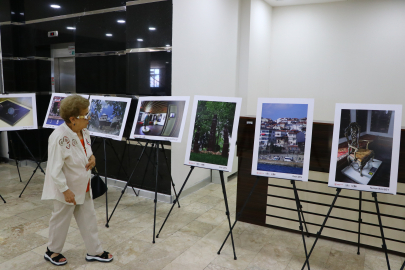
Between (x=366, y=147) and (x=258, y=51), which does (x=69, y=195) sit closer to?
(x=366, y=147)

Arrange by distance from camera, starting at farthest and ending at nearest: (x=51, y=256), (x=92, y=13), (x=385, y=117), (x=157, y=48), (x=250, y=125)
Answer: (x=92, y=13)
(x=157, y=48)
(x=250, y=125)
(x=51, y=256)
(x=385, y=117)

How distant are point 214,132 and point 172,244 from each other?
126 centimetres

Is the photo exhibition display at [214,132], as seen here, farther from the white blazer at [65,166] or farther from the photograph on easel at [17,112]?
the photograph on easel at [17,112]

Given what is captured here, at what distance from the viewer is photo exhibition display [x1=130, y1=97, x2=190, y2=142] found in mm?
3553

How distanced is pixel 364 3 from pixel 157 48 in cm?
372

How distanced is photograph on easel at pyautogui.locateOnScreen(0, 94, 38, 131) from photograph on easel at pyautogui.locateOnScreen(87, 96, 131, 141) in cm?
139

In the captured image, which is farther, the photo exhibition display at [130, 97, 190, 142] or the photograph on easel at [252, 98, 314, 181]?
the photo exhibition display at [130, 97, 190, 142]

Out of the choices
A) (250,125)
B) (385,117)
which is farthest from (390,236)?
(250,125)

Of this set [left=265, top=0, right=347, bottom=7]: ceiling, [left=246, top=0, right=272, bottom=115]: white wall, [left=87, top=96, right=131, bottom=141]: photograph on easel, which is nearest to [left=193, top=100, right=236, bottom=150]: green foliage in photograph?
[left=87, top=96, right=131, bottom=141]: photograph on easel

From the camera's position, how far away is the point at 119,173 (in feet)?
16.4

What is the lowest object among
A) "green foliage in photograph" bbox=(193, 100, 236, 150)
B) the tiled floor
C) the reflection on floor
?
the tiled floor

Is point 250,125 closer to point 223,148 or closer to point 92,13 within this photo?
point 223,148

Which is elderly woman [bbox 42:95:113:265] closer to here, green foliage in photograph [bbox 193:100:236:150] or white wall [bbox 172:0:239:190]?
green foliage in photograph [bbox 193:100:236:150]

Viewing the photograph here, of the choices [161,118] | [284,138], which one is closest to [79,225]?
[161,118]
